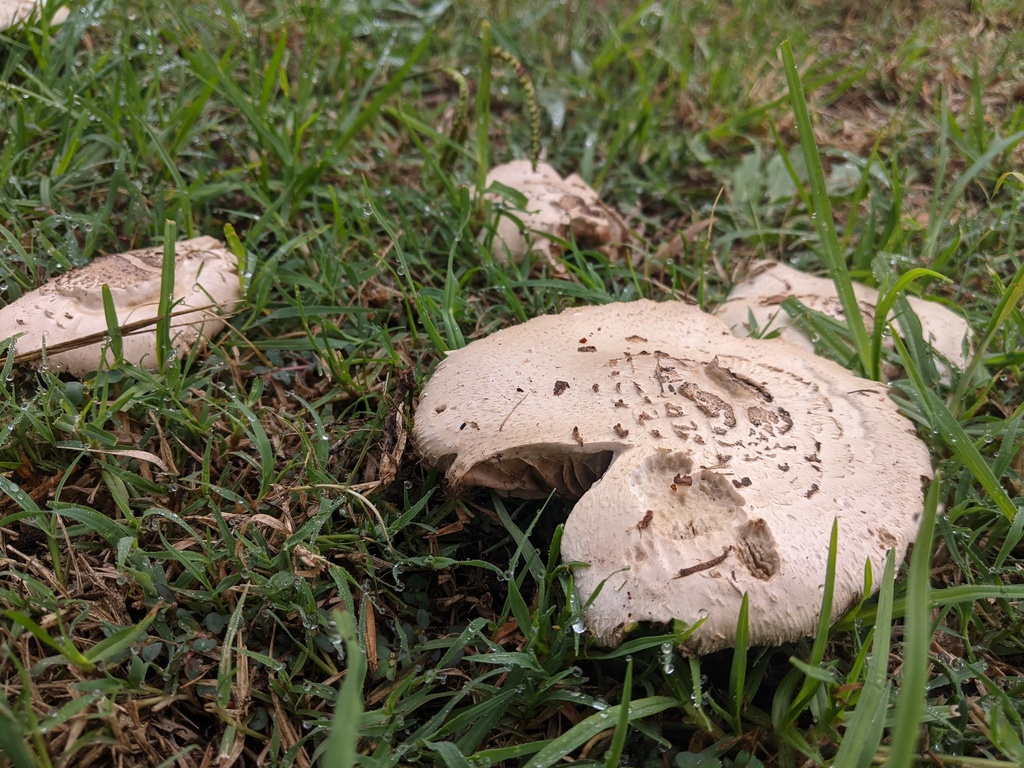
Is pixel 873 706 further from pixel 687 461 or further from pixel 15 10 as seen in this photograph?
pixel 15 10

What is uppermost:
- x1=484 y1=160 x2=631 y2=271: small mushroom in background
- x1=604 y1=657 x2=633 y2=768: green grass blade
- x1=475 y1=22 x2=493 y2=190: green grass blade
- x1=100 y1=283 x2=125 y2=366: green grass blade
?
x1=475 y1=22 x2=493 y2=190: green grass blade

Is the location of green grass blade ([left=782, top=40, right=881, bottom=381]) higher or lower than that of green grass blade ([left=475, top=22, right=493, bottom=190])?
lower

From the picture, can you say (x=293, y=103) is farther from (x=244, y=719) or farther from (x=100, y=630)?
(x=244, y=719)

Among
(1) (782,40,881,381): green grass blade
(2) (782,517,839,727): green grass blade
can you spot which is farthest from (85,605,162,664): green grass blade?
(1) (782,40,881,381): green grass blade

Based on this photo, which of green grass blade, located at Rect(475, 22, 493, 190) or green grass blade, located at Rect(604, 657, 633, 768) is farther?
green grass blade, located at Rect(475, 22, 493, 190)

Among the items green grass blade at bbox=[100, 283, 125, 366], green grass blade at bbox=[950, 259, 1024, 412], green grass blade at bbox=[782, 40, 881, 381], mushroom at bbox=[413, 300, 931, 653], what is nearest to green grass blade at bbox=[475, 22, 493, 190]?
mushroom at bbox=[413, 300, 931, 653]


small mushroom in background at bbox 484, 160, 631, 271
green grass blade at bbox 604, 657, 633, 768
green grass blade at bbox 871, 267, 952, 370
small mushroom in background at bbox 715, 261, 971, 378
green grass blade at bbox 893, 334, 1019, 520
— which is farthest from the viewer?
small mushroom in background at bbox 484, 160, 631, 271

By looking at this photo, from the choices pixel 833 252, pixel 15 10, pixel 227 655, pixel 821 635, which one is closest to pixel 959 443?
pixel 833 252

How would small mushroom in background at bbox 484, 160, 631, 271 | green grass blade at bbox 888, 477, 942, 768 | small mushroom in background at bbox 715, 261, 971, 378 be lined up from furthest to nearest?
small mushroom in background at bbox 484, 160, 631, 271 → small mushroom in background at bbox 715, 261, 971, 378 → green grass blade at bbox 888, 477, 942, 768

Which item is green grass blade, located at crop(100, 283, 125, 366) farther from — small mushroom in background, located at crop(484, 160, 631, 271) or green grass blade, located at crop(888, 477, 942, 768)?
green grass blade, located at crop(888, 477, 942, 768)
